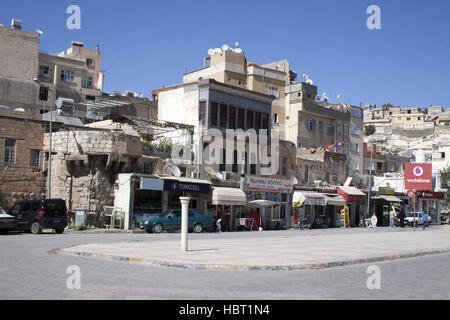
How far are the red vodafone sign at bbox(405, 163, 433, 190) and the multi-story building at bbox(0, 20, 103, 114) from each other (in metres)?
36.6

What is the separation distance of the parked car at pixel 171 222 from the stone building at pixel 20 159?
26.2ft

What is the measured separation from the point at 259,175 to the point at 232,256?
27978 millimetres

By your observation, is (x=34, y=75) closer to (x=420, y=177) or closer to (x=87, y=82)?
(x=87, y=82)

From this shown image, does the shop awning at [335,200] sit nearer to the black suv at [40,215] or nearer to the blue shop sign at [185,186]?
the blue shop sign at [185,186]

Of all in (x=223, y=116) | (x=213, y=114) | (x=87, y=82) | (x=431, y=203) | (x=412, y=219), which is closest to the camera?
(x=213, y=114)

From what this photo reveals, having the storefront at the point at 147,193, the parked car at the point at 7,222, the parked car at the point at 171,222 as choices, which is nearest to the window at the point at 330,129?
the storefront at the point at 147,193

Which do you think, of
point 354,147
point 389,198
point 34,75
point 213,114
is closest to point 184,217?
point 213,114

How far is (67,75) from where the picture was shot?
5944cm

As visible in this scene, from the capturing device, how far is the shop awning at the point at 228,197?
119 feet

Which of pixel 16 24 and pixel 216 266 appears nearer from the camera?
pixel 216 266

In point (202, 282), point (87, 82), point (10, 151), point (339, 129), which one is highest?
point (87, 82)

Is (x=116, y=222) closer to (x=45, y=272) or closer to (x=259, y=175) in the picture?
(x=259, y=175)

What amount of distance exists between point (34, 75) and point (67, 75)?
19.9 ft
